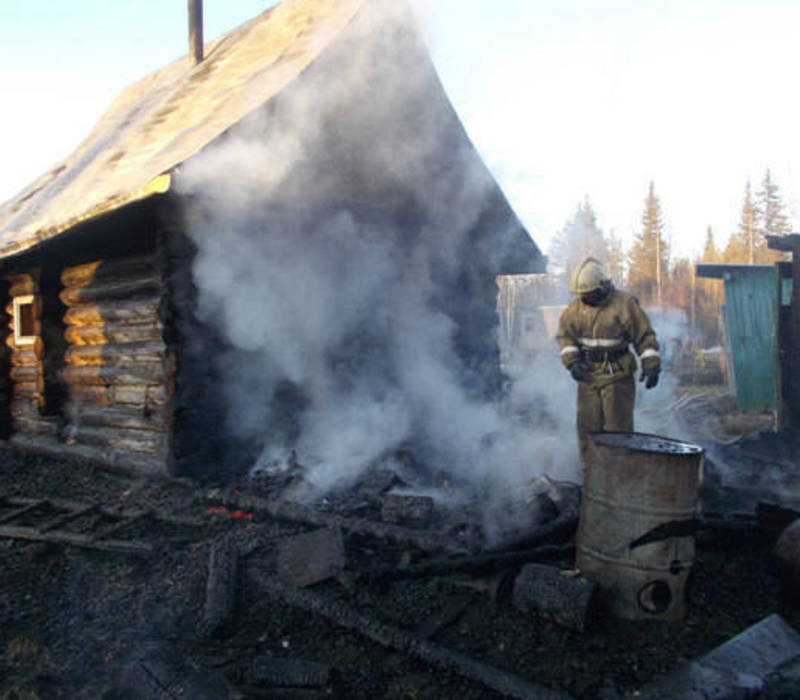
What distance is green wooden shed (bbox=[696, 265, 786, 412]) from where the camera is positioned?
39.2ft

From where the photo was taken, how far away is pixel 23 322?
28.0 feet

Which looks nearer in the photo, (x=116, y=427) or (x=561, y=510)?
(x=561, y=510)

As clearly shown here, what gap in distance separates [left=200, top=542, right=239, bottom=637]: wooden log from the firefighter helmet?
3.36 metres

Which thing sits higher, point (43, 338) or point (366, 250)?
point (366, 250)

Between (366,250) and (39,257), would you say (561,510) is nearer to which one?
(366,250)

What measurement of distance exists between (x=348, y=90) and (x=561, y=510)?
544 cm

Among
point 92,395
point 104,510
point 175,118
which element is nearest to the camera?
point 104,510

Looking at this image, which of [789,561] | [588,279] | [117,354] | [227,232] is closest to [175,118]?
[227,232]

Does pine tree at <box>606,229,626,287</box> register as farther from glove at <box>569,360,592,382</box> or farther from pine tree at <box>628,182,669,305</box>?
glove at <box>569,360,592,382</box>

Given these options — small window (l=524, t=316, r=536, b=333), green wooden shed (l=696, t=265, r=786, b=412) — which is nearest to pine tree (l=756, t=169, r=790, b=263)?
small window (l=524, t=316, r=536, b=333)

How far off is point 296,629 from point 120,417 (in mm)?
4396

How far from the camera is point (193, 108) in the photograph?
7.58m

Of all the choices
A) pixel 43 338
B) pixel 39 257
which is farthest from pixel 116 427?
pixel 39 257

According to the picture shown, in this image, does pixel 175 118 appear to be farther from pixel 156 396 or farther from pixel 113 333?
pixel 156 396
